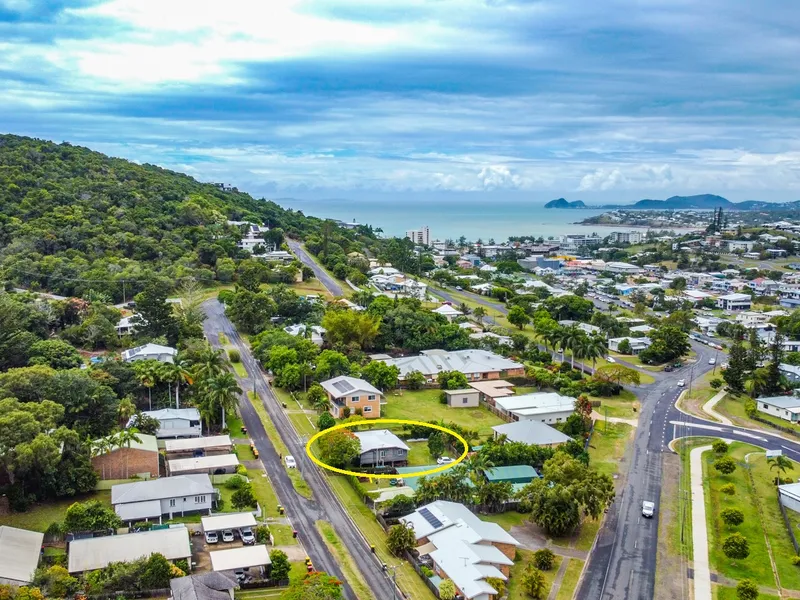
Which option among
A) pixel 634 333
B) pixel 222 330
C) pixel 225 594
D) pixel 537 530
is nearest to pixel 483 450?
pixel 537 530

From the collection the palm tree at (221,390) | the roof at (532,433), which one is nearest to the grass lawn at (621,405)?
the roof at (532,433)

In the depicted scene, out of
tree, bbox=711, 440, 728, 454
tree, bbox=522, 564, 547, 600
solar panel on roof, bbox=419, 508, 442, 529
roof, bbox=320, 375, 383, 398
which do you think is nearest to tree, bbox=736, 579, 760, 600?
tree, bbox=522, 564, 547, 600

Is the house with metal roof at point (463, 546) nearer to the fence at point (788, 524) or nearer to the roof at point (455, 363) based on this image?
the fence at point (788, 524)

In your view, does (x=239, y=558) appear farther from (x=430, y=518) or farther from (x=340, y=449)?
(x=340, y=449)

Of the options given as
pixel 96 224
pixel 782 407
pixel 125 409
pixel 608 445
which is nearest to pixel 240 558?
pixel 125 409

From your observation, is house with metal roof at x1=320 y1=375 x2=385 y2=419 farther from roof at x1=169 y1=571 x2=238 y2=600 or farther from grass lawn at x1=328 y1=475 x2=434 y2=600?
roof at x1=169 y1=571 x2=238 y2=600

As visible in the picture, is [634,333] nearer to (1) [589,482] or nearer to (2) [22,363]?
(1) [589,482]
